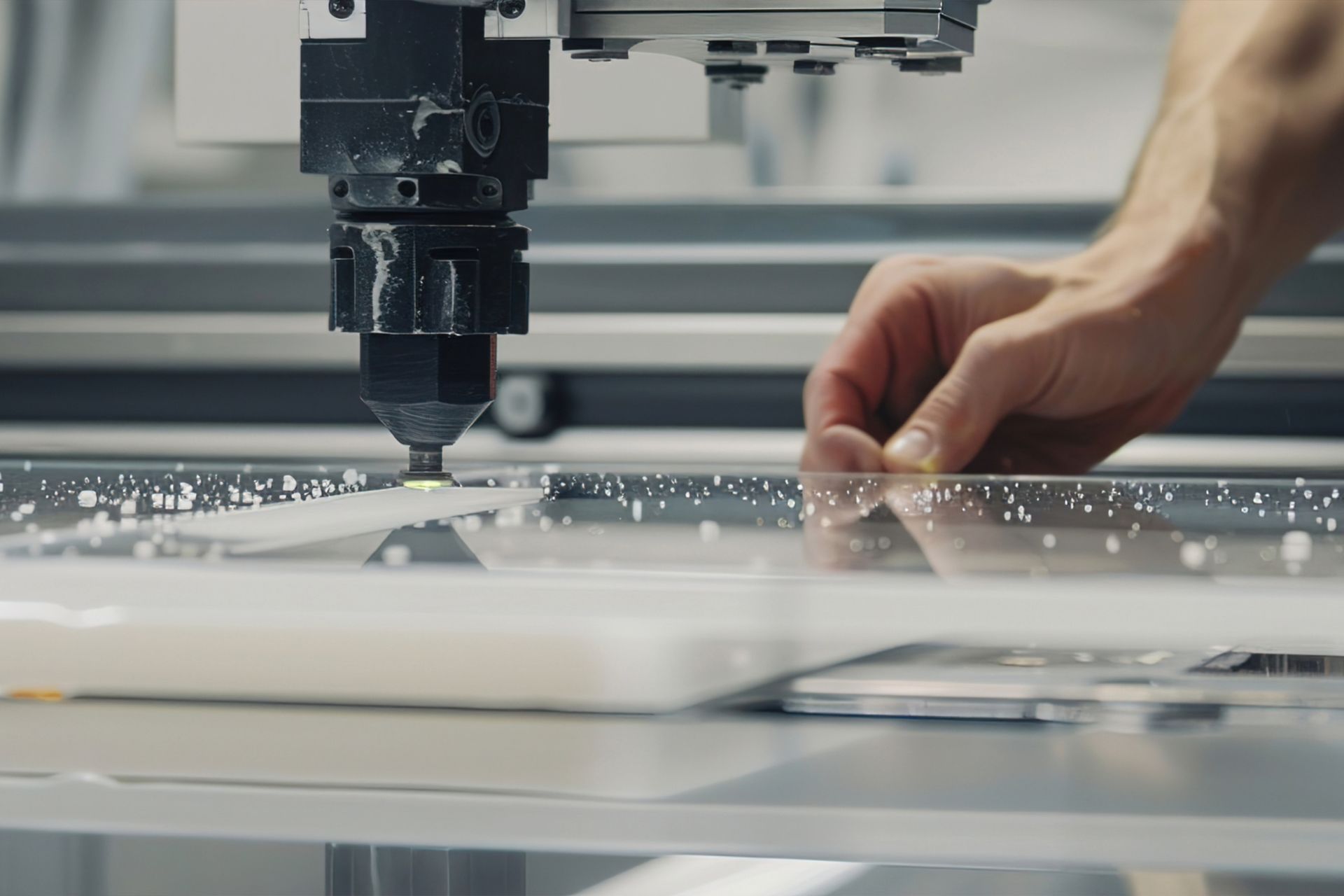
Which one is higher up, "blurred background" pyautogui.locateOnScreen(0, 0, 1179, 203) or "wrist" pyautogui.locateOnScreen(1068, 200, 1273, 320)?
"blurred background" pyautogui.locateOnScreen(0, 0, 1179, 203)

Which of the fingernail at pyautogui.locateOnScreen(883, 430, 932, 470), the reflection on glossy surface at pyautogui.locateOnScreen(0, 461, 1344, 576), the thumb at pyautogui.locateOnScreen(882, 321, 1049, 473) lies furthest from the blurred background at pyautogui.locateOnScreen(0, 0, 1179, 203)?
the reflection on glossy surface at pyautogui.locateOnScreen(0, 461, 1344, 576)

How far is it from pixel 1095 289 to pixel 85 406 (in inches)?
34.2

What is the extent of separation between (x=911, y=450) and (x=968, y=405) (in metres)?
0.07

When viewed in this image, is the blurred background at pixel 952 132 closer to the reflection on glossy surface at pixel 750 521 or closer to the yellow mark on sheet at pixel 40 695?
the reflection on glossy surface at pixel 750 521

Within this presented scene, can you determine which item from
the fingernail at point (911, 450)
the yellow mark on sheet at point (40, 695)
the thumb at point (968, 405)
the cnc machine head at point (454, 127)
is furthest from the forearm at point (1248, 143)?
the yellow mark on sheet at point (40, 695)

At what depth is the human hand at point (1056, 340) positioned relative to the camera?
1107 millimetres

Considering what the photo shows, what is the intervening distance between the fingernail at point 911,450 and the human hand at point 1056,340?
10 cm

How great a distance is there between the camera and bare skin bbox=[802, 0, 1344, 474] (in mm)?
1122

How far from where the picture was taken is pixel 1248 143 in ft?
4.01

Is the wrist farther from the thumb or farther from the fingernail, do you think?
the fingernail

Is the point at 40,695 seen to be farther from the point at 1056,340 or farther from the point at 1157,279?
the point at 1157,279

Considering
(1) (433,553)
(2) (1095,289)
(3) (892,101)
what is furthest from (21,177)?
(1) (433,553)

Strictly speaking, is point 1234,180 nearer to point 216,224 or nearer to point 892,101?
point 892,101

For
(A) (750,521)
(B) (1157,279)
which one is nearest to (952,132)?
(B) (1157,279)
